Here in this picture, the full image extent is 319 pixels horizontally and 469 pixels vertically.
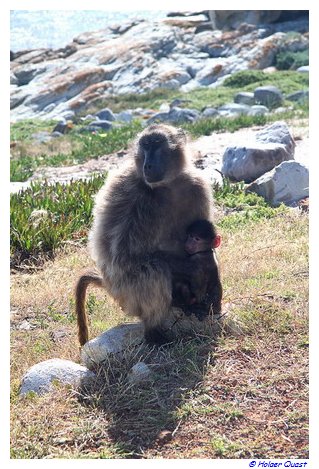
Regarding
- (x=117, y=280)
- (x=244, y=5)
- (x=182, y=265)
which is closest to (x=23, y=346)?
(x=117, y=280)

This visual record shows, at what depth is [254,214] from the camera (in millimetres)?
8227

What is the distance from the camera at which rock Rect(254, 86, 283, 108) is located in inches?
775

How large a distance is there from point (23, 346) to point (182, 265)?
1.58 metres

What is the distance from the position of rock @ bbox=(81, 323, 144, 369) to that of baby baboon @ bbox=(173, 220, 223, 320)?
36 cm

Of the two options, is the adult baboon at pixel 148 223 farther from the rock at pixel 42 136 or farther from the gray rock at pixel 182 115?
the rock at pixel 42 136

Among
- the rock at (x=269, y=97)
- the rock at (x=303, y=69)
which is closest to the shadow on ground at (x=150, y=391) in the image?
the rock at (x=269, y=97)

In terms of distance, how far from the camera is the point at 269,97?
20219 millimetres

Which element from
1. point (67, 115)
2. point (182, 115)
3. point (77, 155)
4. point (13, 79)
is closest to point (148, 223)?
point (77, 155)

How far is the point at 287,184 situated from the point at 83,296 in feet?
14.2

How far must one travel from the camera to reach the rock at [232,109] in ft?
63.4

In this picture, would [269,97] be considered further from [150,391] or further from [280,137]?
[150,391]

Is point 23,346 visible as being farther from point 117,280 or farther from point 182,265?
point 182,265

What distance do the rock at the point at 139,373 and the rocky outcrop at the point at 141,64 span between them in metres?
26.0

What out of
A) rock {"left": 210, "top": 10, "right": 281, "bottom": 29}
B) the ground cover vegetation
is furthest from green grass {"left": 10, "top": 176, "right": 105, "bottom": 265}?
rock {"left": 210, "top": 10, "right": 281, "bottom": 29}
